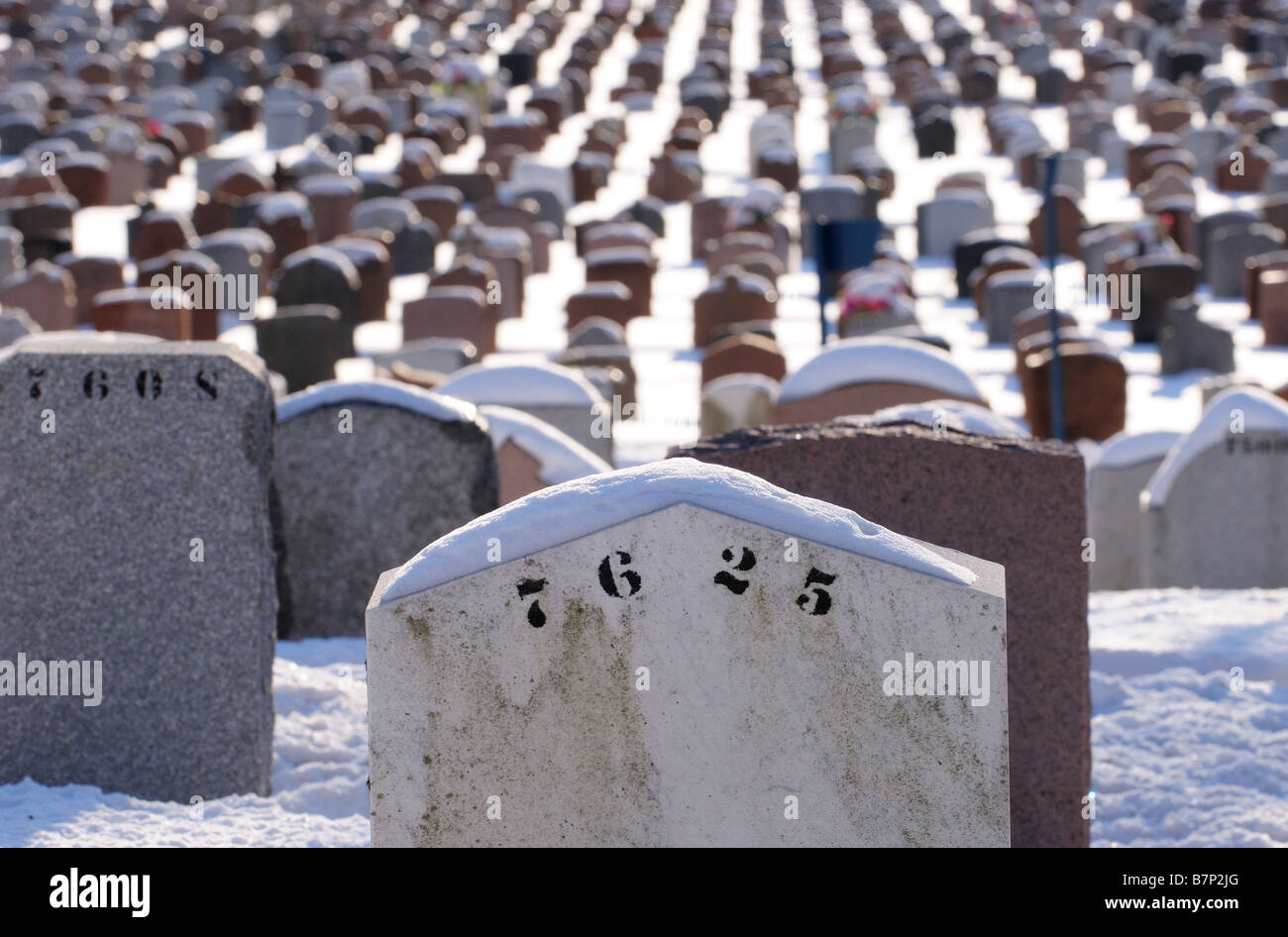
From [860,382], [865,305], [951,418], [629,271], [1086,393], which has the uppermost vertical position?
[629,271]

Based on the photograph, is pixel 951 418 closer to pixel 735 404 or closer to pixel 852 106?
pixel 735 404

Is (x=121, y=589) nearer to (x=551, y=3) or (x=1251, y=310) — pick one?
(x=1251, y=310)

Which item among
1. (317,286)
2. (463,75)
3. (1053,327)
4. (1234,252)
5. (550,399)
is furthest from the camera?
(463,75)

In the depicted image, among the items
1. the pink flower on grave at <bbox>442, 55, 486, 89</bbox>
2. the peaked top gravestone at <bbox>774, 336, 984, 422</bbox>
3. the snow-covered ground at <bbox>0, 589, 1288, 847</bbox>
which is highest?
the pink flower on grave at <bbox>442, 55, 486, 89</bbox>

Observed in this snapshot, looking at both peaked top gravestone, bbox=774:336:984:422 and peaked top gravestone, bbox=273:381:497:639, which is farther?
peaked top gravestone, bbox=774:336:984:422

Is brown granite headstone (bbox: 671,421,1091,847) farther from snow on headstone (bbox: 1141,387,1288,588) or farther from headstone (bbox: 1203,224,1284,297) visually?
headstone (bbox: 1203,224,1284,297)

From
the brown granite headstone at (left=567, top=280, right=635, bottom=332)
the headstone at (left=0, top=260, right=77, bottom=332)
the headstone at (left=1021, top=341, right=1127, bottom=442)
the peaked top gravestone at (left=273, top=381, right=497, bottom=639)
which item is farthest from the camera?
the brown granite headstone at (left=567, top=280, right=635, bottom=332)

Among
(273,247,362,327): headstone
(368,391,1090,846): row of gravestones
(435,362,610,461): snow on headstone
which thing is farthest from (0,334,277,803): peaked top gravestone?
(273,247,362,327): headstone

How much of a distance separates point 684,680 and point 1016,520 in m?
1.70

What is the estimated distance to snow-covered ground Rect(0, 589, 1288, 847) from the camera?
469 cm

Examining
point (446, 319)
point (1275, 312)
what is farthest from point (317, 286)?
point (1275, 312)

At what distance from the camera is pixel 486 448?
6.24 meters

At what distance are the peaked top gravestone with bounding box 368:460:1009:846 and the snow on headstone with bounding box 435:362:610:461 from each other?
18.5ft

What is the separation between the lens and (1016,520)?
4469 mm
